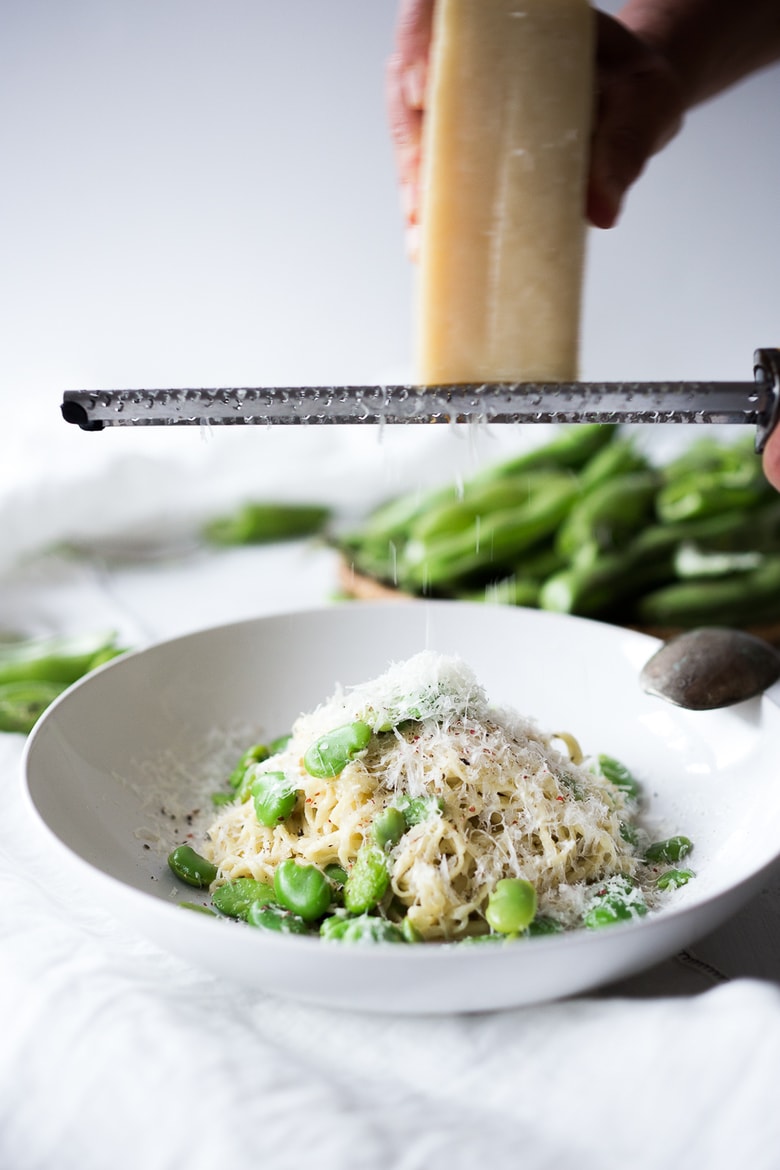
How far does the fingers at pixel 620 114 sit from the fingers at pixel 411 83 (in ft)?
1.37

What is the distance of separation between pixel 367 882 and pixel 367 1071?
392mm

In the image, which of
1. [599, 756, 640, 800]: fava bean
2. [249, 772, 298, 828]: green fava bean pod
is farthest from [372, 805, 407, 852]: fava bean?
[599, 756, 640, 800]: fava bean

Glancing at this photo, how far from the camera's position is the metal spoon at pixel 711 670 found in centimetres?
261

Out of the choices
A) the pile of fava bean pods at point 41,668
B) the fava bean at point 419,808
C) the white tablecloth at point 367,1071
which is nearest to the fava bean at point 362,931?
the white tablecloth at point 367,1071

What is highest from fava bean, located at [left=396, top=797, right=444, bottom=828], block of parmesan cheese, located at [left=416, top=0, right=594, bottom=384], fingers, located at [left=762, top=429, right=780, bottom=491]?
block of parmesan cheese, located at [left=416, top=0, right=594, bottom=384]

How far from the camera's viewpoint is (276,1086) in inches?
64.4

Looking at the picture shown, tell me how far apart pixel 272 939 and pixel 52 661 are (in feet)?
7.56

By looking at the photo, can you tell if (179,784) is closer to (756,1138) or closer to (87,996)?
(87,996)

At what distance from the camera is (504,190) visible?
2.17 m

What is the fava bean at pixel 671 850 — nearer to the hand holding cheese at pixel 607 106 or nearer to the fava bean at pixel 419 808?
the fava bean at pixel 419 808

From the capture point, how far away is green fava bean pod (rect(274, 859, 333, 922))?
6.74 ft

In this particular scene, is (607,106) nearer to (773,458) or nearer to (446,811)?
(773,458)

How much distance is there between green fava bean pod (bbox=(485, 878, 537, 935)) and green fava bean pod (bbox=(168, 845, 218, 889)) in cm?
67

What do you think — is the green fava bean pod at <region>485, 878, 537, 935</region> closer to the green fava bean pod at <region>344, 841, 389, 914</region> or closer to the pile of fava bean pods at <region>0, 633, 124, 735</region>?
the green fava bean pod at <region>344, 841, 389, 914</region>
